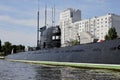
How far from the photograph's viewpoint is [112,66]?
Answer: 99.9ft

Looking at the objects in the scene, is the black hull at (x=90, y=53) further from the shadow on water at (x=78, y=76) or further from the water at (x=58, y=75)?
the shadow on water at (x=78, y=76)

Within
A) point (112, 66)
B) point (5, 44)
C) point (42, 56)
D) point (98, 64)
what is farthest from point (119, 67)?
point (5, 44)

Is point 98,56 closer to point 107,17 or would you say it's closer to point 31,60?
point 31,60

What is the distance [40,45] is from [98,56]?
3026 cm

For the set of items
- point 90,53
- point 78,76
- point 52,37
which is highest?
point 52,37

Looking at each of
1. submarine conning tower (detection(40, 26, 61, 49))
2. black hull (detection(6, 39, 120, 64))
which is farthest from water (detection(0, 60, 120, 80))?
submarine conning tower (detection(40, 26, 61, 49))

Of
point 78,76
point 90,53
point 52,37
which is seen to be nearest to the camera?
point 78,76

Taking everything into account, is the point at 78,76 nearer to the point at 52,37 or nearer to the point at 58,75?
the point at 58,75

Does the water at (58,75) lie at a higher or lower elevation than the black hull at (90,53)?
lower

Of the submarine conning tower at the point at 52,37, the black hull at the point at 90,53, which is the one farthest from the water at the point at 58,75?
the submarine conning tower at the point at 52,37

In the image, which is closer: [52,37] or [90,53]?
[90,53]

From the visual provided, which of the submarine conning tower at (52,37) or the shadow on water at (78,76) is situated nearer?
the shadow on water at (78,76)

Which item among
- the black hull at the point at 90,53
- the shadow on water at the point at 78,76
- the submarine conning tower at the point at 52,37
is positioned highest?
the submarine conning tower at the point at 52,37

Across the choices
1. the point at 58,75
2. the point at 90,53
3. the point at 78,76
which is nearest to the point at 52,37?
the point at 90,53
